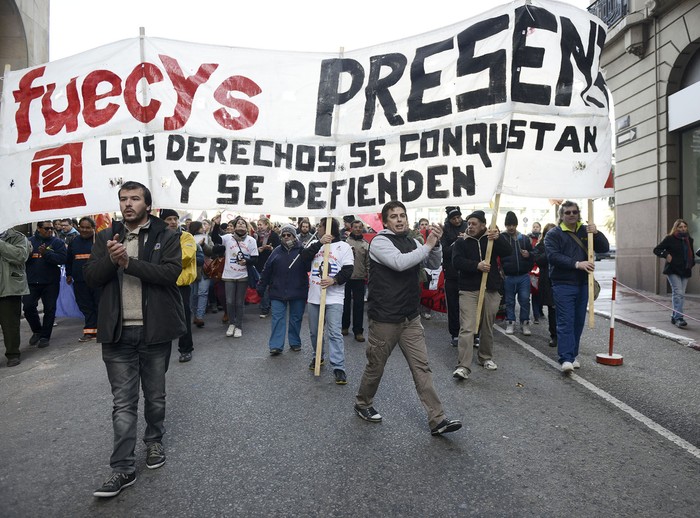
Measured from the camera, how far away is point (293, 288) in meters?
6.78

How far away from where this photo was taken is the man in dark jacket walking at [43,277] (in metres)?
7.64

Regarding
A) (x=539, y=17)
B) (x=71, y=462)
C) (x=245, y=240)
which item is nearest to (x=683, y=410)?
(x=539, y=17)

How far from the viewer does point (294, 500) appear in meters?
2.99

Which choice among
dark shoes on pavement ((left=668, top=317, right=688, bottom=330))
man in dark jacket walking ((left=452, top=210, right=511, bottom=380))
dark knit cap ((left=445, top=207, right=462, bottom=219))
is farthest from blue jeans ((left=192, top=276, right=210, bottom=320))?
dark shoes on pavement ((left=668, top=317, right=688, bottom=330))

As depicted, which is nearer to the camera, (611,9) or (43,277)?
(43,277)

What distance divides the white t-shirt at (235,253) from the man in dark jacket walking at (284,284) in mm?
1183

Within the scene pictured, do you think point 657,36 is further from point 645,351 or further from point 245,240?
point 245,240

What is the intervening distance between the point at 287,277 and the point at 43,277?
3.99 metres

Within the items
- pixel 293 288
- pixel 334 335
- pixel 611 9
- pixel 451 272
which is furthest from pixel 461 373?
pixel 611 9

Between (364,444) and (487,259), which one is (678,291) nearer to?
(487,259)

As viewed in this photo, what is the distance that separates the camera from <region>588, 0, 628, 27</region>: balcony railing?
14.8m

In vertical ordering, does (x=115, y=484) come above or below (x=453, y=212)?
below

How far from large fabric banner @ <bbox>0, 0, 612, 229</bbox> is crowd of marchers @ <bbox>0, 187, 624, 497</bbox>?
24.7 inches

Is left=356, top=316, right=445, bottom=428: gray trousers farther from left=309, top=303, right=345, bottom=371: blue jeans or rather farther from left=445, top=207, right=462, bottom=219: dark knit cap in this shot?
left=445, top=207, right=462, bottom=219: dark knit cap
